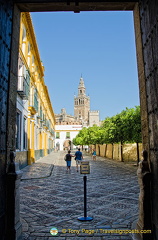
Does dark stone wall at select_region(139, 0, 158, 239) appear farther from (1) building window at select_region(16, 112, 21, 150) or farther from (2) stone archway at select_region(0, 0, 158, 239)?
(1) building window at select_region(16, 112, 21, 150)

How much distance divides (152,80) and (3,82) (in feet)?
7.98

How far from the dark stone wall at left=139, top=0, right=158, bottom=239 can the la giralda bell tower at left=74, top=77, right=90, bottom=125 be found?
5391 inches

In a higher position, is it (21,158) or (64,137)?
(64,137)

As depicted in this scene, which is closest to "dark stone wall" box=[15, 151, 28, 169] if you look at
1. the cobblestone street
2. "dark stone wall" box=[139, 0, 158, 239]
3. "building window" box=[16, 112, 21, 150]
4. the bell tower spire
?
"building window" box=[16, 112, 21, 150]

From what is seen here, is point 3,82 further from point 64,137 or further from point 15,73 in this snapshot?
point 64,137

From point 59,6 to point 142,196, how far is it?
3868mm

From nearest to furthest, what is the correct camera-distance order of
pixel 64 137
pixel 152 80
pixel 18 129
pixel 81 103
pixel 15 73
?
pixel 152 80, pixel 15 73, pixel 18 129, pixel 64 137, pixel 81 103

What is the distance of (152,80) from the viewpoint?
346cm

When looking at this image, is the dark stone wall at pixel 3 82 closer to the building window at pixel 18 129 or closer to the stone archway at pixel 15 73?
the stone archway at pixel 15 73

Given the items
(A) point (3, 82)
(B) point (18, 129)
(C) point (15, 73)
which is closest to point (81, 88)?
(B) point (18, 129)

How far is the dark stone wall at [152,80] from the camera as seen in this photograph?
3.26m

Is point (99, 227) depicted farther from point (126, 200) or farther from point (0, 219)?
point (126, 200)

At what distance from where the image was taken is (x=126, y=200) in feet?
19.8

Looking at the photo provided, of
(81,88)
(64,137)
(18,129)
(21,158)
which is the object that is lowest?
(21,158)
